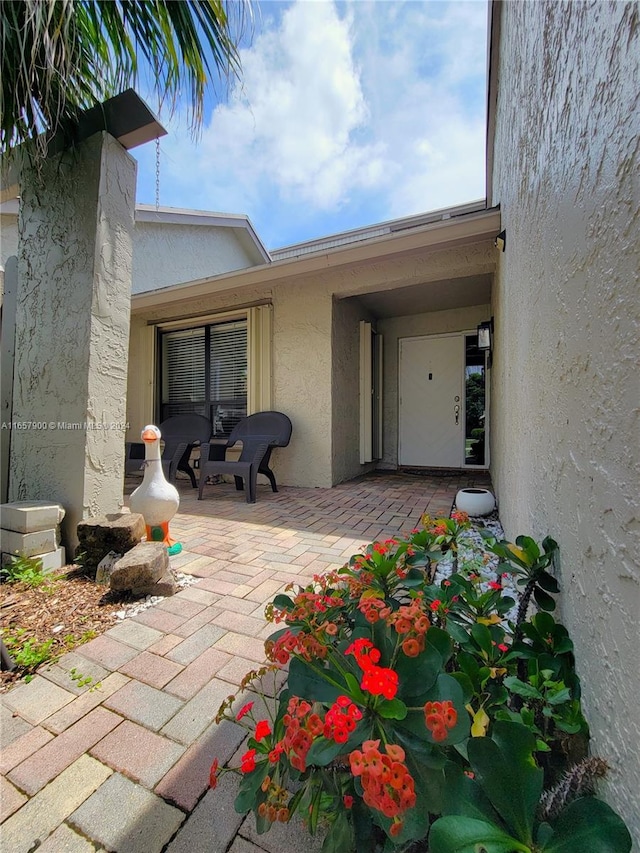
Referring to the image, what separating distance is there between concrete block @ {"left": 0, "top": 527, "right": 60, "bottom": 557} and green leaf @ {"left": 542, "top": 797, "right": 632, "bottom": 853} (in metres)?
2.56

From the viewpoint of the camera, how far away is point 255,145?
4.28 meters

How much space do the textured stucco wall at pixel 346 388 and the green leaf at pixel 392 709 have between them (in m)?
4.07

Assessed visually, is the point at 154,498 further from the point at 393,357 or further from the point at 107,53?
the point at 393,357

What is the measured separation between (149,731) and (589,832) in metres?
1.14

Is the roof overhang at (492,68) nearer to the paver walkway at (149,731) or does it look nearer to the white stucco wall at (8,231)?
the paver walkway at (149,731)

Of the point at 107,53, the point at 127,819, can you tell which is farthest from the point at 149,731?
the point at 107,53

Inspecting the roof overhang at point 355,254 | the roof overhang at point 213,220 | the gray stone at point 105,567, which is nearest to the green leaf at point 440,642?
the gray stone at point 105,567

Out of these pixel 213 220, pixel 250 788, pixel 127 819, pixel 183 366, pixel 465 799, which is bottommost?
pixel 127 819

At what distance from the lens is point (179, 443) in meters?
4.91

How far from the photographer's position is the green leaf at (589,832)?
0.46 metres

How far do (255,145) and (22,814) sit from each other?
5.47 meters

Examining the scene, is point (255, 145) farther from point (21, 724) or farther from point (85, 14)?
point (21, 724)

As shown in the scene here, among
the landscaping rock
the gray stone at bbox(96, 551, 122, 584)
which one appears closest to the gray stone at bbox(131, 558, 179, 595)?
the landscaping rock

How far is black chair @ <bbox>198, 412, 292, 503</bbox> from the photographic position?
13.1ft
